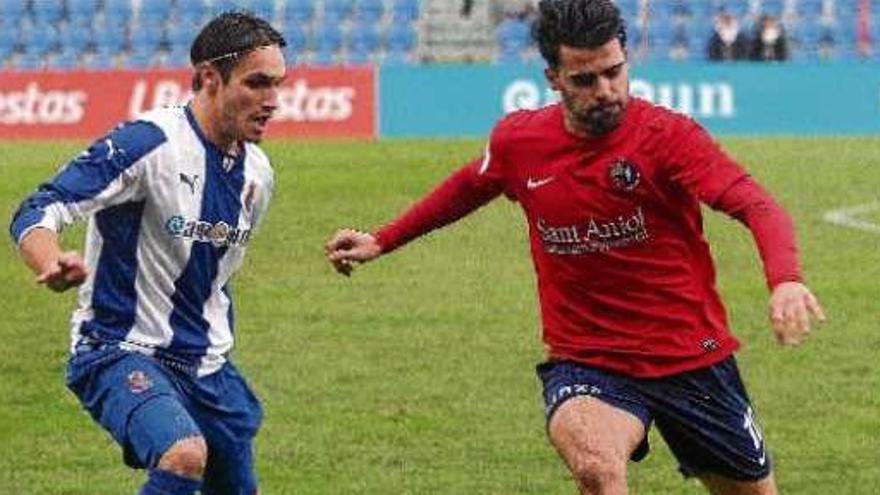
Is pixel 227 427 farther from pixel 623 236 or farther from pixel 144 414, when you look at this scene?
pixel 623 236

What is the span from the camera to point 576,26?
8.38 m

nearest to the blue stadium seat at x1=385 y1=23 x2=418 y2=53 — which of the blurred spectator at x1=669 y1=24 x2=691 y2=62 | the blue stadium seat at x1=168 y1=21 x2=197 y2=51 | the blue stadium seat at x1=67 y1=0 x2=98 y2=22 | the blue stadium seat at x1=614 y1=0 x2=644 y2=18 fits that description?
the blue stadium seat at x1=168 y1=21 x2=197 y2=51

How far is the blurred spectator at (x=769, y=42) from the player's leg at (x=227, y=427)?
2750 cm

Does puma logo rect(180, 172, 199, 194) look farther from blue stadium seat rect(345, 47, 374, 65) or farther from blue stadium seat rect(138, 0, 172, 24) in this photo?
blue stadium seat rect(138, 0, 172, 24)

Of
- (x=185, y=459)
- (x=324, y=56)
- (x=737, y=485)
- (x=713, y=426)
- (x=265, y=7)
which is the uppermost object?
(x=185, y=459)

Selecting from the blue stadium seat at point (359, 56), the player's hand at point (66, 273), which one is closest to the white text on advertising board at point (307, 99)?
the blue stadium seat at point (359, 56)

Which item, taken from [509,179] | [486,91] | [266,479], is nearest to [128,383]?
[509,179]

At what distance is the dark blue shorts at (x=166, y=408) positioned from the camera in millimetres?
8359

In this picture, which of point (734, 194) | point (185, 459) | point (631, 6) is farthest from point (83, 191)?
point (631, 6)

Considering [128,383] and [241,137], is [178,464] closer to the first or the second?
[128,383]

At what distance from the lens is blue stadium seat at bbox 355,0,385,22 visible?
4128 cm

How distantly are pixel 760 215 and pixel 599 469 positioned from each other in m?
1.02

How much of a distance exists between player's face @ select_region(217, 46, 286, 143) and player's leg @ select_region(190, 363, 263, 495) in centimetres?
90

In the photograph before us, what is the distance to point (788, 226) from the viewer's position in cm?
794
